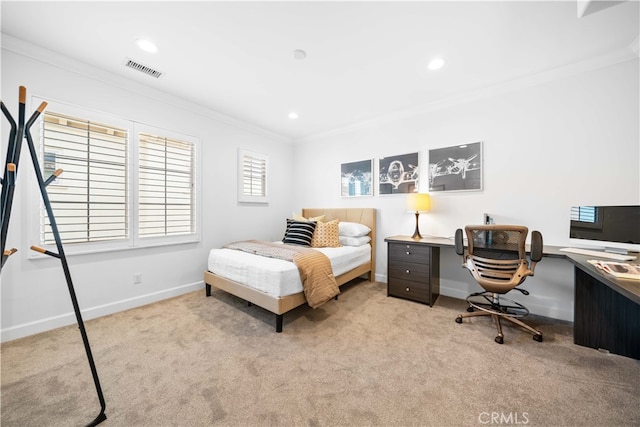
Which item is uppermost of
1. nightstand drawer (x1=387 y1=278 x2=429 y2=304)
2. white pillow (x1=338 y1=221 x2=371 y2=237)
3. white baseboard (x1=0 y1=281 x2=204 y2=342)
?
white pillow (x1=338 y1=221 x2=371 y2=237)

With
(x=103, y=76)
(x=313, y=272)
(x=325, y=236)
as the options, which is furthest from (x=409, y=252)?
(x=103, y=76)

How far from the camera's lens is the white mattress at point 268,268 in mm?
2250

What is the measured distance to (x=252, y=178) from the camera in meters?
4.09

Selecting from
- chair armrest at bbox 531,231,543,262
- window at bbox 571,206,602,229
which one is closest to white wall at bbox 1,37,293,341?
chair armrest at bbox 531,231,543,262

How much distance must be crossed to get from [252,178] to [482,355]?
12.4 ft

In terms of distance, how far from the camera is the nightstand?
9.25 feet

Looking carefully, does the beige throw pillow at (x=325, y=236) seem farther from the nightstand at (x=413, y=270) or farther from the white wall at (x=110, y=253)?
the white wall at (x=110, y=253)

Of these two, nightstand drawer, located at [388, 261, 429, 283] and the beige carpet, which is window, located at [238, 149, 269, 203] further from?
nightstand drawer, located at [388, 261, 429, 283]

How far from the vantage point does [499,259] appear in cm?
231

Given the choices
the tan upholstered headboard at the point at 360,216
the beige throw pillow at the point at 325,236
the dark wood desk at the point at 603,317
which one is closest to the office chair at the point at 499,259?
the dark wood desk at the point at 603,317

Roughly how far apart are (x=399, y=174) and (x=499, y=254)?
1.69 m

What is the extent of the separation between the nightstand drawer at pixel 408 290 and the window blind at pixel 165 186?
287 cm

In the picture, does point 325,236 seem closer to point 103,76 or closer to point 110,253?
point 110,253

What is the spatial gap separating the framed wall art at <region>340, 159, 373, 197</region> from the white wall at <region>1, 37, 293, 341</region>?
1605 millimetres
